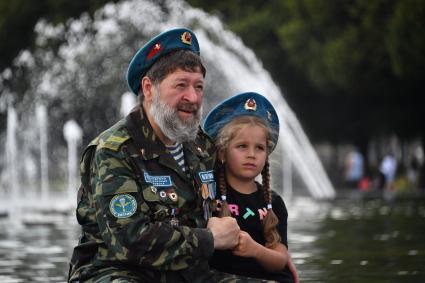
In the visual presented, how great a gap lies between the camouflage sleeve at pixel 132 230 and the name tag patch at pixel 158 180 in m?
0.07

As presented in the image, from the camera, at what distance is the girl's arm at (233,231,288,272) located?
4863 mm

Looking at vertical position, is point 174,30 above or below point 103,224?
above

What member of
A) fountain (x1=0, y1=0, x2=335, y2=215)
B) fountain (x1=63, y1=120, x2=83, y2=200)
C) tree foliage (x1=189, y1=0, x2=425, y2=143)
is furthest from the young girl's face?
fountain (x1=63, y1=120, x2=83, y2=200)

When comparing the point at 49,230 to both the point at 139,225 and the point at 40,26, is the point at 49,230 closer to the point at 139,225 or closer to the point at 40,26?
the point at 139,225

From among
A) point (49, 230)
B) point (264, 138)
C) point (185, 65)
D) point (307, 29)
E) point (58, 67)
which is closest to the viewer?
point (185, 65)

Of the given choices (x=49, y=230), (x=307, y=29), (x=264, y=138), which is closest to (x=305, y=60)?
(x=307, y=29)

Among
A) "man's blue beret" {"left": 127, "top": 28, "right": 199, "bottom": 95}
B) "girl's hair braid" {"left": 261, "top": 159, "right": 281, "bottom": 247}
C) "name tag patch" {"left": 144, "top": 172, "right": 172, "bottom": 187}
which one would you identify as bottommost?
"girl's hair braid" {"left": 261, "top": 159, "right": 281, "bottom": 247}

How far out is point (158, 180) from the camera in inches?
184

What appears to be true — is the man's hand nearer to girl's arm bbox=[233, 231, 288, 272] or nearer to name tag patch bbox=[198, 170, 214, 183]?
girl's arm bbox=[233, 231, 288, 272]

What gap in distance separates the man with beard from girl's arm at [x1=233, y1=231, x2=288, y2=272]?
0.10 meters

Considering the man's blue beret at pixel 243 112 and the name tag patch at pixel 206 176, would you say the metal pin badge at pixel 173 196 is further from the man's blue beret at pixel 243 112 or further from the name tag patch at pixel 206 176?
the man's blue beret at pixel 243 112

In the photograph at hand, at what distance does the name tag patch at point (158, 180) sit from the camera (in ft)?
15.3

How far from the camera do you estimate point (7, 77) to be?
183ft

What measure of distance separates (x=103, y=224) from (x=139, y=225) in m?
0.15
